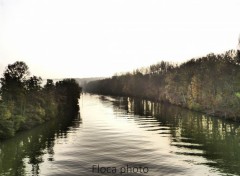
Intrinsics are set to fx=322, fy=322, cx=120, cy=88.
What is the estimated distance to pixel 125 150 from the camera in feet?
205

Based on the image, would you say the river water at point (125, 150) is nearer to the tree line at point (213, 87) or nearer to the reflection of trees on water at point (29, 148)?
the reflection of trees on water at point (29, 148)

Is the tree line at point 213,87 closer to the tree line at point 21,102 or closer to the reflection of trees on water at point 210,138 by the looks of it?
the reflection of trees on water at point 210,138

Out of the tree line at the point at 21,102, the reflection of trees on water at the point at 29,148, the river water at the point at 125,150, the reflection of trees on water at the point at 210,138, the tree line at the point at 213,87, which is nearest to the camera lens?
the river water at the point at 125,150

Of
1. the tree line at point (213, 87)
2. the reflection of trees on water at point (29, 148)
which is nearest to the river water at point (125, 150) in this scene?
the reflection of trees on water at point (29, 148)

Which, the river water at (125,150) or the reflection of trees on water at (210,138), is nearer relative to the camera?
the river water at (125,150)

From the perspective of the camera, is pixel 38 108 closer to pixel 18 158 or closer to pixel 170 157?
pixel 18 158

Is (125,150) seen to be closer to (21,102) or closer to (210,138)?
(210,138)

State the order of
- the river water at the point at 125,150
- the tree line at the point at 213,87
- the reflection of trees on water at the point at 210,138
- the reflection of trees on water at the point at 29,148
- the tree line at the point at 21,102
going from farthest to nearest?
the tree line at the point at 213,87, the tree line at the point at 21,102, the reflection of trees on water at the point at 210,138, the reflection of trees on water at the point at 29,148, the river water at the point at 125,150

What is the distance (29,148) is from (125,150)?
65.3ft

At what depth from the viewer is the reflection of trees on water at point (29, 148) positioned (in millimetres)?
50469

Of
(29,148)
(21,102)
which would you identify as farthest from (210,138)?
(21,102)

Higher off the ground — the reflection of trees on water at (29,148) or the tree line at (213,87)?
the tree line at (213,87)

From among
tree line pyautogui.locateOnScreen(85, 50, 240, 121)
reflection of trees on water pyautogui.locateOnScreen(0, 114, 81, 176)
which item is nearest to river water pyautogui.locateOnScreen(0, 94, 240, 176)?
reflection of trees on water pyautogui.locateOnScreen(0, 114, 81, 176)

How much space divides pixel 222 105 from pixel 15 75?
234 feet
